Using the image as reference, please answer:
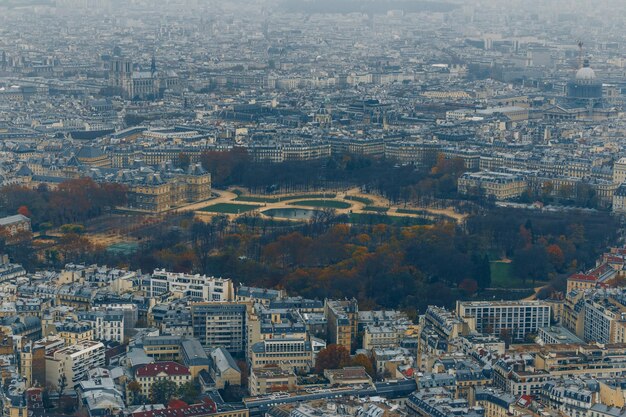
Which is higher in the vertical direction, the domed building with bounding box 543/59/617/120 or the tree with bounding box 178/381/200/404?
the tree with bounding box 178/381/200/404

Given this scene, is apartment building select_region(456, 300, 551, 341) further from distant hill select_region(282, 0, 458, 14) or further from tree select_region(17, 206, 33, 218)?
distant hill select_region(282, 0, 458, 14)

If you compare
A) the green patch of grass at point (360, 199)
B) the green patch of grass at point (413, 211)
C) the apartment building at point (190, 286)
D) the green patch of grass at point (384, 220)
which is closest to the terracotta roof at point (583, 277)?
the apartment building at point (190, 286)

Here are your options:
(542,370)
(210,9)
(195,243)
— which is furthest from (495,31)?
(542,370)

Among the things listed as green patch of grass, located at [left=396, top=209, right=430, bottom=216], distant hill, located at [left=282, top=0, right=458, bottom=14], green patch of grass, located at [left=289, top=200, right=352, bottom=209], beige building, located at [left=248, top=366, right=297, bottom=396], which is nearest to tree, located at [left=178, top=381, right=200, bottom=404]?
beige building, located at [left=248, top=366, right=297, bottom=396]

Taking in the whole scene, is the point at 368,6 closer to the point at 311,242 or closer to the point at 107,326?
the point at 311,242

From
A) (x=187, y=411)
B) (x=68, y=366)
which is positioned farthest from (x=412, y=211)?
(x=187, y=411)

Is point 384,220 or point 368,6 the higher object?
point 384,220
